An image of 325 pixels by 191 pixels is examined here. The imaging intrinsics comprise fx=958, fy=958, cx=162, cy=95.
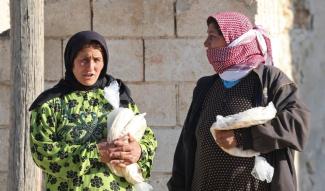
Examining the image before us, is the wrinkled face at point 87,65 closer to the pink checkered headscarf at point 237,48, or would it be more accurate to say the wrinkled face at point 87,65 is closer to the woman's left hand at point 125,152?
the woman's left hand at point 125,152

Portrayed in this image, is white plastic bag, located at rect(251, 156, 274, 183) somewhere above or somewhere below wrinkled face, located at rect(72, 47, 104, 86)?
below

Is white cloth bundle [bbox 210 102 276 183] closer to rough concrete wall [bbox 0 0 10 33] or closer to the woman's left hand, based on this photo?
the woman's left hand

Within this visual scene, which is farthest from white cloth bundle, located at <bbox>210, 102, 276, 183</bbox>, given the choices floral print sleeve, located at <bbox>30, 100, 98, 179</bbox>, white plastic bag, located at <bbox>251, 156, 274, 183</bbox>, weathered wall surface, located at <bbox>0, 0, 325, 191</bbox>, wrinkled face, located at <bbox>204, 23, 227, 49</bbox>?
weathered wall surface, located at <bbox>0, 0, 325, 191</bbox>

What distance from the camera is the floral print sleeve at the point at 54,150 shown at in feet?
14.6

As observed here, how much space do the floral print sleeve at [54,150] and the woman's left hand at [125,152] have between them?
9 cm

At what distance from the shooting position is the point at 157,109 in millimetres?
6105

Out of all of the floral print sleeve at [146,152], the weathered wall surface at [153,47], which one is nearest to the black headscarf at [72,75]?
the floral print sleeve at [146,152]

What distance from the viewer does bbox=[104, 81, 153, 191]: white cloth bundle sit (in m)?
4.48

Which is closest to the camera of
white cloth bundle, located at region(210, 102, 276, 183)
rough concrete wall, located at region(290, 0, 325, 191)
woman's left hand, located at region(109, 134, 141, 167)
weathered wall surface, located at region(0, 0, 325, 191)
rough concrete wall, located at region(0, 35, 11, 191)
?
white cloth bundle, located at region(210, 102, 276, 183)

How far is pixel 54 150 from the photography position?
4.45m

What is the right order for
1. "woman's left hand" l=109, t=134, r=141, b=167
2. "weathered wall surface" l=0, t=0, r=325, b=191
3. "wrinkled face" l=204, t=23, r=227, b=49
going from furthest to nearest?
"weathered wall surface" l=0, t=0, r=325, b=191
"wrinkled face" l=204, t=23, r=227, b=49
"woman's left hand" l=109, t=134, r=141, b=167

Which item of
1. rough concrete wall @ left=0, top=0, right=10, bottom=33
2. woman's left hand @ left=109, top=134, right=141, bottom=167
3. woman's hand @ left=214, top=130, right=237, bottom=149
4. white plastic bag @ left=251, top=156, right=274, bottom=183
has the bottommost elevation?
white plastic bag @ left=251, top=156, right=274, bottom=183

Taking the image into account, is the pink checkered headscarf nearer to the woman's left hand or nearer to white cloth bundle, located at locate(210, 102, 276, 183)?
white cloth bundle, located at locate(210, 102, 276, 183)

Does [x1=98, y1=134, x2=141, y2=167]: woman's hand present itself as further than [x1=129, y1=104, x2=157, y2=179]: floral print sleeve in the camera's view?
No
